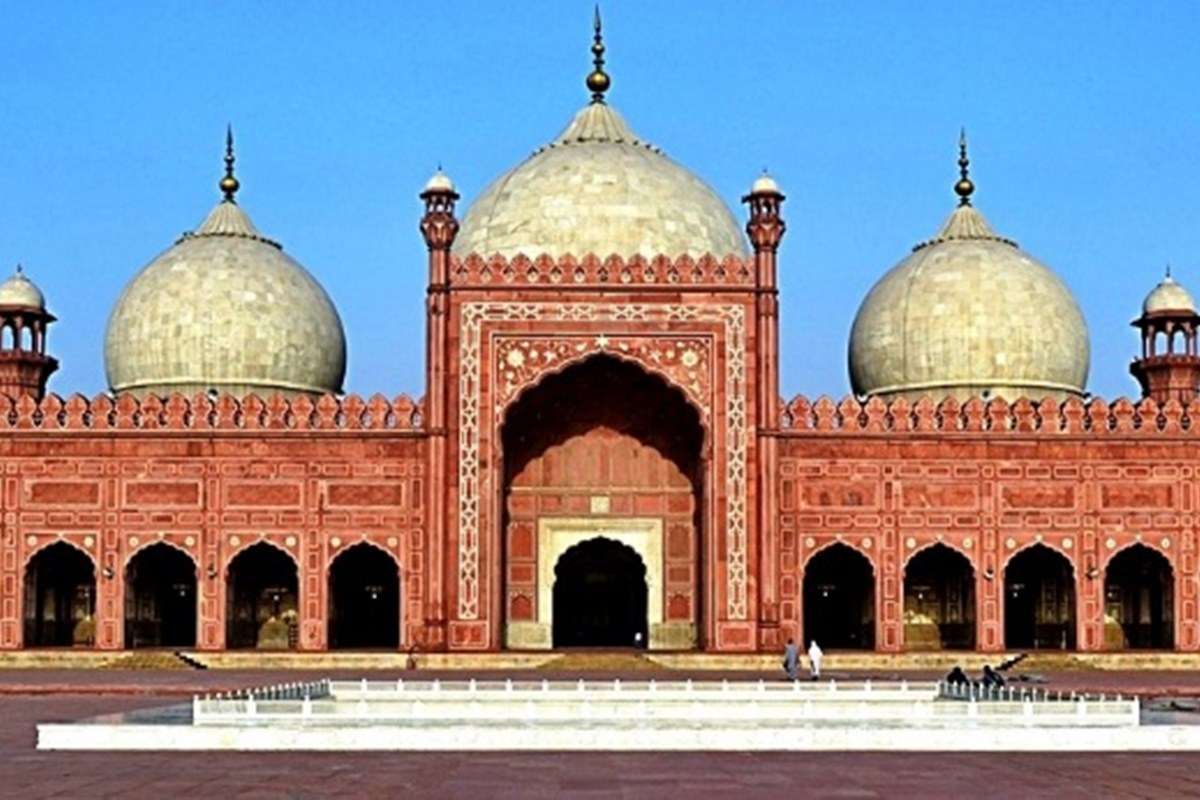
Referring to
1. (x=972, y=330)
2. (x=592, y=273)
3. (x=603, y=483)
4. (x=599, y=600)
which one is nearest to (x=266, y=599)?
(x=599, y=600)

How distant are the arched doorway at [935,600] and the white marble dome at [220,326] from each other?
965 centimetres

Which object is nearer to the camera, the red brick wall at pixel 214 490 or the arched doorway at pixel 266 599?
the red brick wall at pixel 214 490

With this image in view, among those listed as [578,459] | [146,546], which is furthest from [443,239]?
[146,546]

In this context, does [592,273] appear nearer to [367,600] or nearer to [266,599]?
[367,600]

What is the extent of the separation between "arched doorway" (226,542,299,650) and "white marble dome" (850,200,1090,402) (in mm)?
9583

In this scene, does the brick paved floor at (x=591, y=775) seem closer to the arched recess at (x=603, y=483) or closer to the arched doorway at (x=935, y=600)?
the arched recess at (x=603, y=483)

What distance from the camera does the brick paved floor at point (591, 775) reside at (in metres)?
8.16

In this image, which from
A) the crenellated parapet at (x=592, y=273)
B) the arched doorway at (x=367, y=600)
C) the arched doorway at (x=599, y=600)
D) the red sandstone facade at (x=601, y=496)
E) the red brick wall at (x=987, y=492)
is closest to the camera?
the red sandstone facade at (x=601, y=496)

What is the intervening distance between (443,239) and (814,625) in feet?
24.9

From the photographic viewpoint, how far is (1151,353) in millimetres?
27219

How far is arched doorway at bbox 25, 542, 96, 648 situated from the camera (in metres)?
24.1

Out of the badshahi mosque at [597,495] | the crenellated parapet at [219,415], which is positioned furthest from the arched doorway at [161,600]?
the crenellated parapet at [219,415]

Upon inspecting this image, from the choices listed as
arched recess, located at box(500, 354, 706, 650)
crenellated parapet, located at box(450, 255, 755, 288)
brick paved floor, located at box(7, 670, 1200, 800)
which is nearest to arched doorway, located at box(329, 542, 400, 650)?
arched recess, located at box(500, 354, 706, 650)

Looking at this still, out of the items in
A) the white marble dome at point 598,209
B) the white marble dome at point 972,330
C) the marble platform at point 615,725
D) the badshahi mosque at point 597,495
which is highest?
the white marble dome at point 598,209
